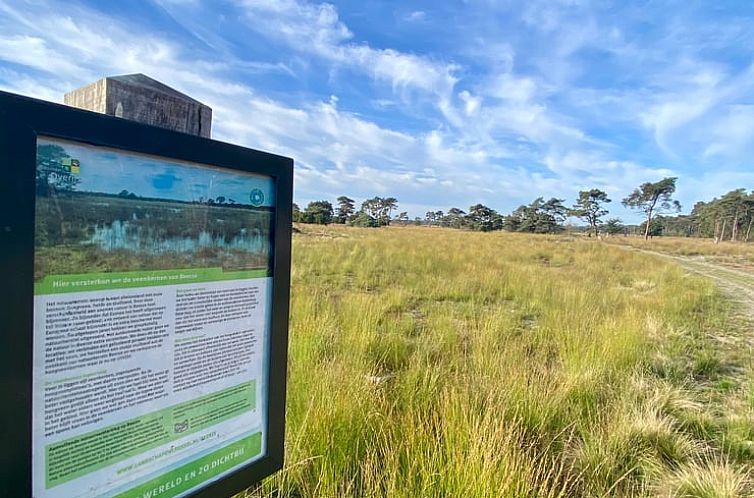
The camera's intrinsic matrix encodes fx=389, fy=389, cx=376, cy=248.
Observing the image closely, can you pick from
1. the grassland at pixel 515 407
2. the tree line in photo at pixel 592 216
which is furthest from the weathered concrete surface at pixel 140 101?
the tree line in photo at pixel 592 216

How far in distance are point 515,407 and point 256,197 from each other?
88.8 inches

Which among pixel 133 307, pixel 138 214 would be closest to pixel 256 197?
pixel 138 214

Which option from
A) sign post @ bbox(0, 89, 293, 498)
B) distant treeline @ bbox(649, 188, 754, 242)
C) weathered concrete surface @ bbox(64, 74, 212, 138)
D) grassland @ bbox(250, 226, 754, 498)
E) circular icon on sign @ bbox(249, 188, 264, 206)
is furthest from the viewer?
distant treeline @ bbox(649, 188, 754, 242)

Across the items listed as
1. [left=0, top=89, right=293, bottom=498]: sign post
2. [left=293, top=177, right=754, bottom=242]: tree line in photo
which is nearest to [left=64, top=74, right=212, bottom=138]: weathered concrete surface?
[left=0, top=89, right=293, bottom=498]: sign post

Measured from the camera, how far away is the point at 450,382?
9.85ft

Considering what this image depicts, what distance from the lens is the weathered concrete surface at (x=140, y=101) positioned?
3.55 ft

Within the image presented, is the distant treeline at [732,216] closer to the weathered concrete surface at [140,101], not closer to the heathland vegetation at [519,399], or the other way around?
the heathland vegetation at [519,399]

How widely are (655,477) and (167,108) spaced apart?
3130mm

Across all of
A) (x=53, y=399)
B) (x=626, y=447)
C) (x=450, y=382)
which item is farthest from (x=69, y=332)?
(x=626, y=447)

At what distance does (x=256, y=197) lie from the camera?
4.11 feet

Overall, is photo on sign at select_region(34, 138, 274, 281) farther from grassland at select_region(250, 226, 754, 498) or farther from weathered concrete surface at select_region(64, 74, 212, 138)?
grassland at select_region(250, 226, 754, 498)

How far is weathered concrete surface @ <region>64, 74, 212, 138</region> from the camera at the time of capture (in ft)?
3.55

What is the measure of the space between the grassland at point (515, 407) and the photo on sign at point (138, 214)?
1280mm

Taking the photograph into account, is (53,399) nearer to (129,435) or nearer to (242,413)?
(129,435)
